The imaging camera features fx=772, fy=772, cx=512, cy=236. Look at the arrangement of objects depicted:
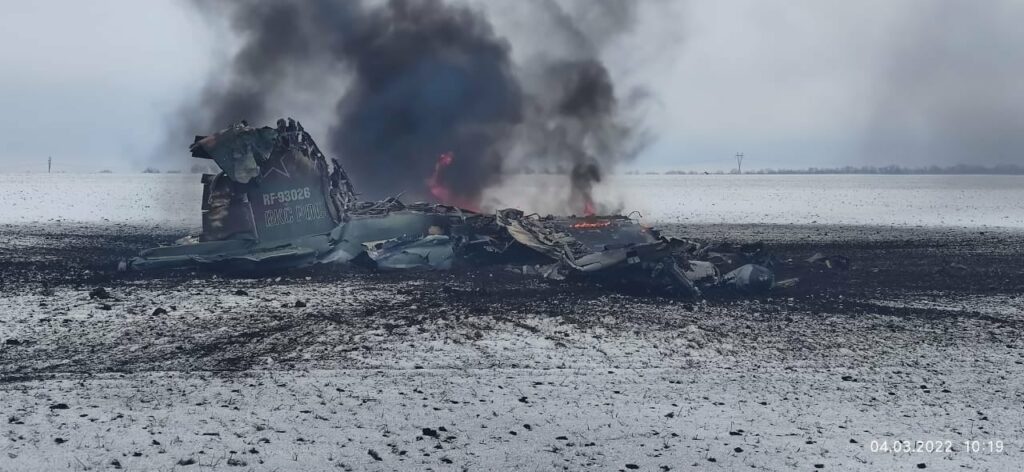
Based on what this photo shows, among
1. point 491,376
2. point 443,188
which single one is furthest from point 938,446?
point 443,188

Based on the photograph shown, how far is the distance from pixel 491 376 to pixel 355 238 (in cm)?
1172

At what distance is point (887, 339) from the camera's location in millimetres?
12383

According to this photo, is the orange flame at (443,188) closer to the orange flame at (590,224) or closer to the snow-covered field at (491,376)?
the orange flame at (590,224)

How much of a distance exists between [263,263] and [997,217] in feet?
137

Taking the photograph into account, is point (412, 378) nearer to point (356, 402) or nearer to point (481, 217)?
point (356, 402)

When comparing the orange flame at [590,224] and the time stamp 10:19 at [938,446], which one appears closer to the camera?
the time stamp 10:19 at [938,446]

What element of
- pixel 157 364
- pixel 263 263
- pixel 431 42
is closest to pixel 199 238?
pixel 263 263

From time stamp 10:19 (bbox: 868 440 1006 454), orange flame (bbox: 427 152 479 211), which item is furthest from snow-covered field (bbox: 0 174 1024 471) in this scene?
orange flame (bbox: 427 152 479 211)

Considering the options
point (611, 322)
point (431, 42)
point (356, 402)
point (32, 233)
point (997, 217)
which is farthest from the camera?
point (997, 217)

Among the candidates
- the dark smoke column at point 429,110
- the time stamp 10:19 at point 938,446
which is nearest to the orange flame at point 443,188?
the dark smoke column at point 429,110

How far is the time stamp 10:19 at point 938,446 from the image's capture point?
25.1 feet

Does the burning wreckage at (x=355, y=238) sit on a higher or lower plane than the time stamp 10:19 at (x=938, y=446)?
higher

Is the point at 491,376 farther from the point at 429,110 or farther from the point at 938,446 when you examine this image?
the point at 429,110

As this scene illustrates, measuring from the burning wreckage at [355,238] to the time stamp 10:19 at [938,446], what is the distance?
8.71 m
